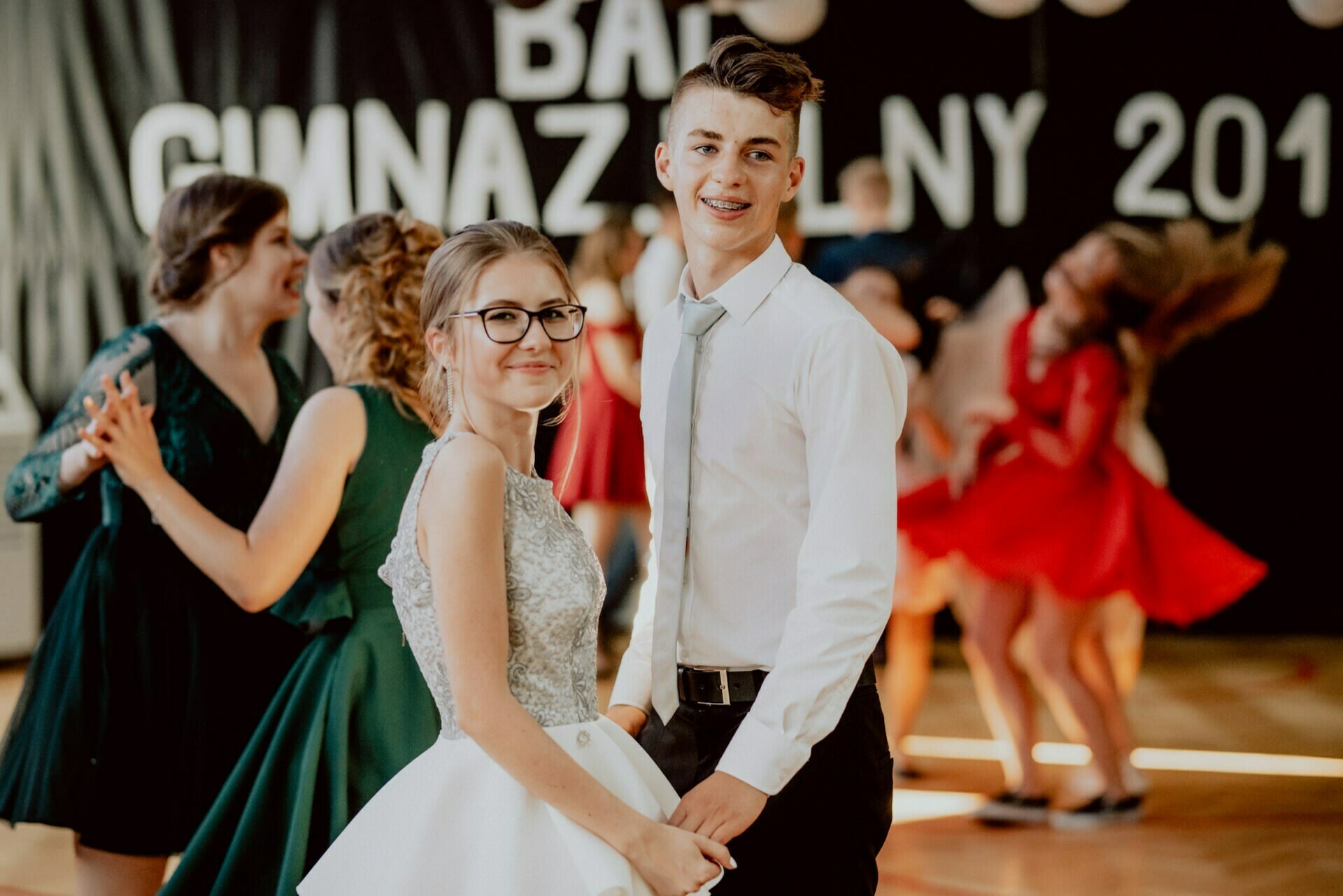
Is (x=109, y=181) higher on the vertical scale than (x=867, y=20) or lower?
lower

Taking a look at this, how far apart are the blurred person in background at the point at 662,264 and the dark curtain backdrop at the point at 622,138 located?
0.60m

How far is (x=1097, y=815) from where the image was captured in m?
4.02

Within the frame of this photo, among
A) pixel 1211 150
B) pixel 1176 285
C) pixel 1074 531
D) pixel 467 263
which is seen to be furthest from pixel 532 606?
pixel 1211 150

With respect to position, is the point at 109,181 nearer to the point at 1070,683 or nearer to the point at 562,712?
the point at 1070,683

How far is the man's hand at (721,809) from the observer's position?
1510mm

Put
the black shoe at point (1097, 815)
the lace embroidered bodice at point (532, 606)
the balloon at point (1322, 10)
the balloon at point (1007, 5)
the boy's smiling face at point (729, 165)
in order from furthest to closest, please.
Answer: the balloon at point (1007, 5), the balloon at point (1322, 10), the black shoe at point (1097, 815), the boy's smiling face at point (729, 165), the lace embroidered bodice at point (532, 606)

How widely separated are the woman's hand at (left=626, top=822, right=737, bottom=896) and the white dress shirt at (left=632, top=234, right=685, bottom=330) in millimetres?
4377

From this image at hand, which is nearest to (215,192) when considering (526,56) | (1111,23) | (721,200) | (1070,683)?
(721,200)

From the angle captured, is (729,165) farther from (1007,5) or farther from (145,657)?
(1007,5)

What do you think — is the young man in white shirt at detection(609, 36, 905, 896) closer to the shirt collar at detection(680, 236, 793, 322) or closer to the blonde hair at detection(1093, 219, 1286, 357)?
the shirt collar at detection(680, 236, 793, 322)

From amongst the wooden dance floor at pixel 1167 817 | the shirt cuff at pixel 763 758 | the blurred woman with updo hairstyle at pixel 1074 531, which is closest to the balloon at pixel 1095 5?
the blurred woman with updo hairstyle at pixel 1074 531

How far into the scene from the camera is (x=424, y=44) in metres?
6.52

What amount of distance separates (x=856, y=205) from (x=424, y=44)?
2214 millimetres

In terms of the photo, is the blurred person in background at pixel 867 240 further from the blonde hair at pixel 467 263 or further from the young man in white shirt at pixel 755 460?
the blonde hair at pixel 467 263
